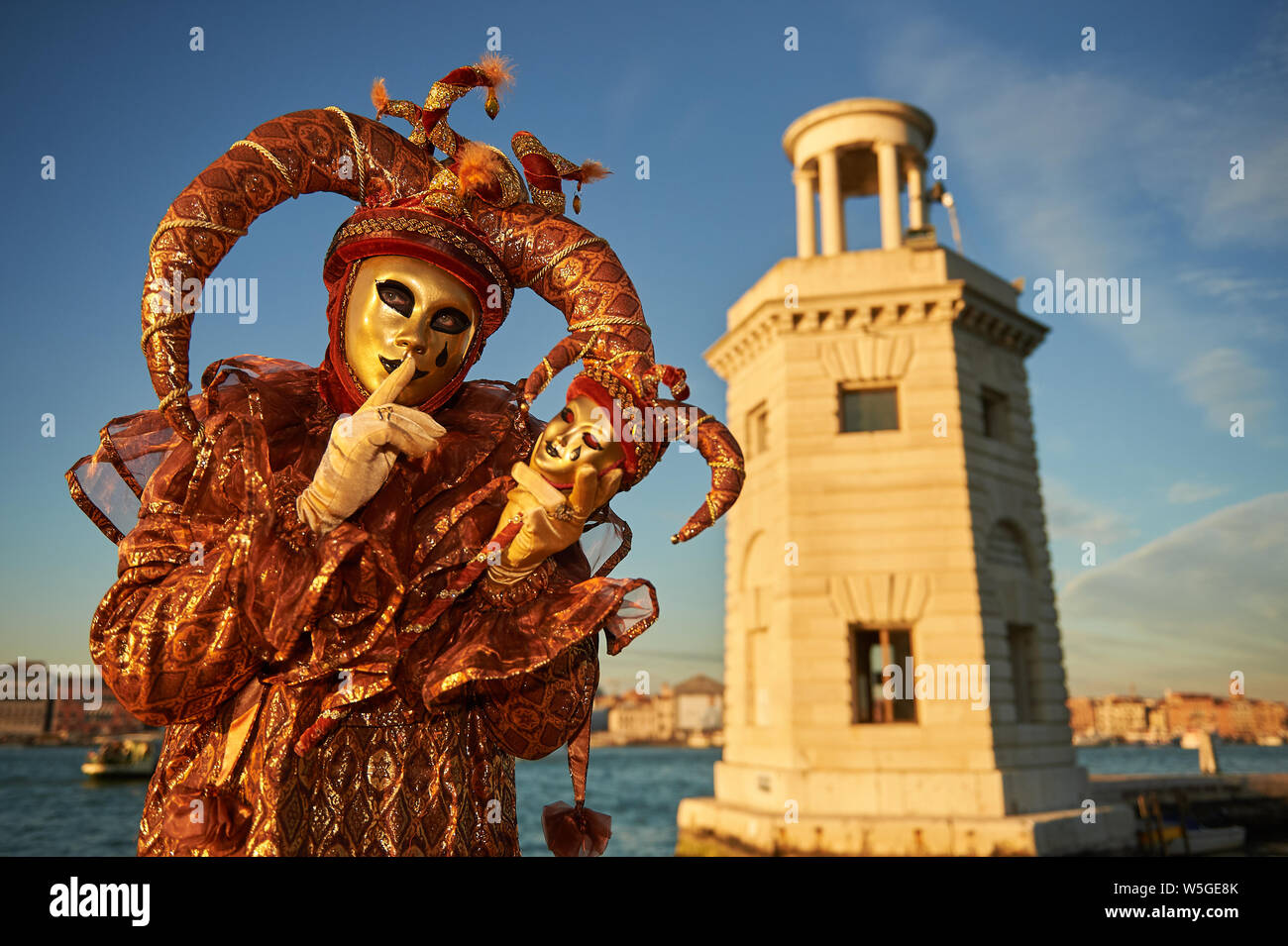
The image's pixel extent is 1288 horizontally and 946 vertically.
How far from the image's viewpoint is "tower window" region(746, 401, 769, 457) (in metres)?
18.3

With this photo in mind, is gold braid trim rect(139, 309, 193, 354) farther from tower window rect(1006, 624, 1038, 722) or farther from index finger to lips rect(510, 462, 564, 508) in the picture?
tower window rect(1006, 624, 1038, 722)

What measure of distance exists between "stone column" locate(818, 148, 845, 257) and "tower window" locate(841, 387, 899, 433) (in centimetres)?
313

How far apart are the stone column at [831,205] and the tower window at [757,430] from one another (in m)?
3.58

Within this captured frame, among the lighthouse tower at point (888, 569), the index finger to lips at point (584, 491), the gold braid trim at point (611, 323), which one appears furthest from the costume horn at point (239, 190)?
the lighthouse tower at point (888, 569)

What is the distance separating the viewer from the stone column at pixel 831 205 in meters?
18.1

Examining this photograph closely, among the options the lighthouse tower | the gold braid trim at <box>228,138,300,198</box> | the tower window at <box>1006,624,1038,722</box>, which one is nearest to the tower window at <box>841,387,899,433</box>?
the lighthouse tower

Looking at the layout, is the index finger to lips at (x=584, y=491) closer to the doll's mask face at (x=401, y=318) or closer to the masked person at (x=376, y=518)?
the masked person at (x=376, y=518)

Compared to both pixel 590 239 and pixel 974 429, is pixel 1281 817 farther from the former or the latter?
pixel 590 239

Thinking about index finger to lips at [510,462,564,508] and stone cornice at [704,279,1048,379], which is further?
stone cornice at [704,279,1048,379]

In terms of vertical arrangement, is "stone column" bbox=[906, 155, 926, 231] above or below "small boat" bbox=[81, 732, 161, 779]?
above

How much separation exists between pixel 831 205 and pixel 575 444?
17815 mm

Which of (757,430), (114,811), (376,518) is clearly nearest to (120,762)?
(114,811)

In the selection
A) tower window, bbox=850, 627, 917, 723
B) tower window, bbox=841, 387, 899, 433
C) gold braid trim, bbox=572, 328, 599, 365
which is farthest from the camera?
tower window, bbox=841, 387, 899, 433
